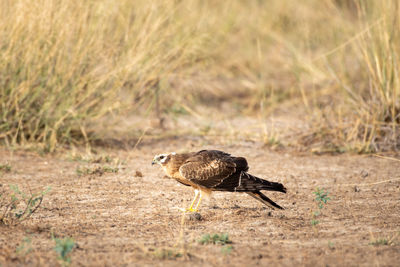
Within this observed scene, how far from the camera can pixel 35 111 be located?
687cm

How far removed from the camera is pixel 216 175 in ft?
14.9

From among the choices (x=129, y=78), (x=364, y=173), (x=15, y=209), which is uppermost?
(x=129, y=78)

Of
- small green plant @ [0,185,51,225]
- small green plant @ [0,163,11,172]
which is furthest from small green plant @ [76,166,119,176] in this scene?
small green plant @ [0,185,51,225]

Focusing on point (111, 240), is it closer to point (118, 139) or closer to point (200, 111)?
point (118, 139)

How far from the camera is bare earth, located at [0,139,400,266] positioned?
358 cm

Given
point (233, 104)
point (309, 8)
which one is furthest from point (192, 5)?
point (309, 8)

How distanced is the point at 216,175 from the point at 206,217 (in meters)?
0.37

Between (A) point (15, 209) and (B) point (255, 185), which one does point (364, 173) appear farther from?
(A) point (15, 209)

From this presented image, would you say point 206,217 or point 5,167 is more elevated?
point 206,217

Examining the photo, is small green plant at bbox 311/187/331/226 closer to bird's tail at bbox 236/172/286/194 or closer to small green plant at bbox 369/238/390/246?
bird's tail at bbox 236/172/286/194

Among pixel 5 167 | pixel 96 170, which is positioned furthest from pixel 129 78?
pixel 5 167

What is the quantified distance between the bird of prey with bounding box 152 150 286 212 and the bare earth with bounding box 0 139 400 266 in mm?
238

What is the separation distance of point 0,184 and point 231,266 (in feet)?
9.93

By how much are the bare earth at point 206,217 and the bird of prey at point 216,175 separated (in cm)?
24
